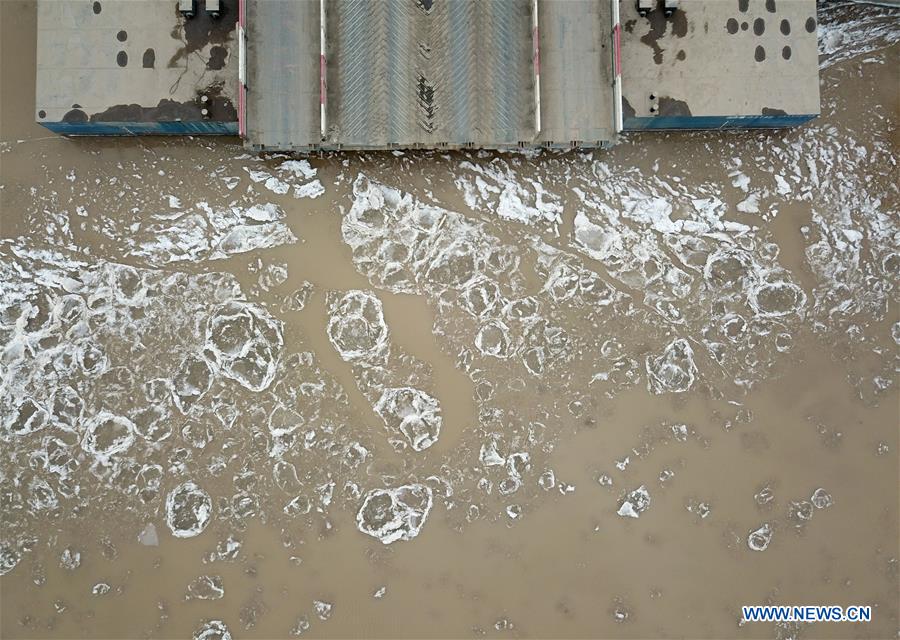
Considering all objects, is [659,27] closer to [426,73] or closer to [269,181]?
[426,73]

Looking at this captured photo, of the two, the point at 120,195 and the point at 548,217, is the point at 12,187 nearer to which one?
the point at 120,195

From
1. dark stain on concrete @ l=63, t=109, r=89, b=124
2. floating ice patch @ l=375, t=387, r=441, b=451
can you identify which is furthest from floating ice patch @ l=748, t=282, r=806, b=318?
dark stain on concrete @ l=63, t=109, r=89, b=124

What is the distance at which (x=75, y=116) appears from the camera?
9898 millimetres

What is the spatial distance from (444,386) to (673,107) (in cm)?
552

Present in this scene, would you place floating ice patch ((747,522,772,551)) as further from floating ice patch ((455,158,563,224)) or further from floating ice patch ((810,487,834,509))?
floating ice patch ((455,158,563,224))

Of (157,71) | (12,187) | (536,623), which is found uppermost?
(157,71)

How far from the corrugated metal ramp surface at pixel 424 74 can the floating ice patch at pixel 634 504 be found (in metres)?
5.76

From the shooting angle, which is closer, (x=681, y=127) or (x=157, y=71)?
(x=157, y=71)

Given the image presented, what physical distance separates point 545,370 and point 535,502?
2069mm

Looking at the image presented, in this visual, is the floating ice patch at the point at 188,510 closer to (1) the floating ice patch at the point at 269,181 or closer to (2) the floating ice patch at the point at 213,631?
(2) the floating ice patch at the point at 213,631

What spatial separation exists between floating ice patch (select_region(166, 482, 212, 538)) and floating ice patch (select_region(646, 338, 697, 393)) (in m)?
7.21

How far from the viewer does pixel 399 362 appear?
10.5 meters

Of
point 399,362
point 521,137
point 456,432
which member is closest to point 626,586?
point 456,432

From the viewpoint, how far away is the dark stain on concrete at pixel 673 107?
10.0 m
